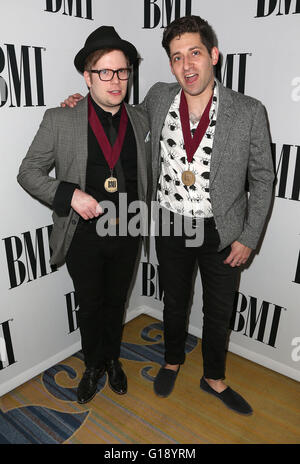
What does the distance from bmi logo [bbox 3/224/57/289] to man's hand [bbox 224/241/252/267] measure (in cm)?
106

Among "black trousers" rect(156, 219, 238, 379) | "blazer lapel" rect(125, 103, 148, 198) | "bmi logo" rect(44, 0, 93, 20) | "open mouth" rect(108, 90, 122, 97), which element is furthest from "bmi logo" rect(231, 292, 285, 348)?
"bmi logo" rect(44, 0, 93, 20)

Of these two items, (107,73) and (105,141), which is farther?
(105,141)

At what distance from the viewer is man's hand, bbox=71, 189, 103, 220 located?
176 centimetres

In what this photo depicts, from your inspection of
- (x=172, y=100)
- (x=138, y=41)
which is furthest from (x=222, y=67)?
(x=138, y=41)

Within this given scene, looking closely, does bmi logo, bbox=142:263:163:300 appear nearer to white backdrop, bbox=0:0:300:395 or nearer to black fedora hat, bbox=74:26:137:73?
white backdrop, bbox=0:0:300:395

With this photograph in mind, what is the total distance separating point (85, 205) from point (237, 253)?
79cm

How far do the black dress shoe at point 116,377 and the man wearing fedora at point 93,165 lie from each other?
1.35 feet

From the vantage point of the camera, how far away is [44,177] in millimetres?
1828

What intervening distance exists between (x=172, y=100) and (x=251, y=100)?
39 cm

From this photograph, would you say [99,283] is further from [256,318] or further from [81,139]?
[256,318]

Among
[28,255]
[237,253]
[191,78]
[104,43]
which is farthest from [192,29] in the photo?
[28,255]

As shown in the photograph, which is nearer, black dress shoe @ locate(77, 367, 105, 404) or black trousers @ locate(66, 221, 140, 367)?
black trousers @ locate(66, 221, 140, 367)

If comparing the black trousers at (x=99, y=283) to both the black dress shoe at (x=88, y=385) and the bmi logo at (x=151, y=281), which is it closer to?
the black dress shoe at (x=88, y=385)

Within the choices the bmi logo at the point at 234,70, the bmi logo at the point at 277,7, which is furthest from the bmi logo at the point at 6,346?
the bmi logo at the point at 277,7
